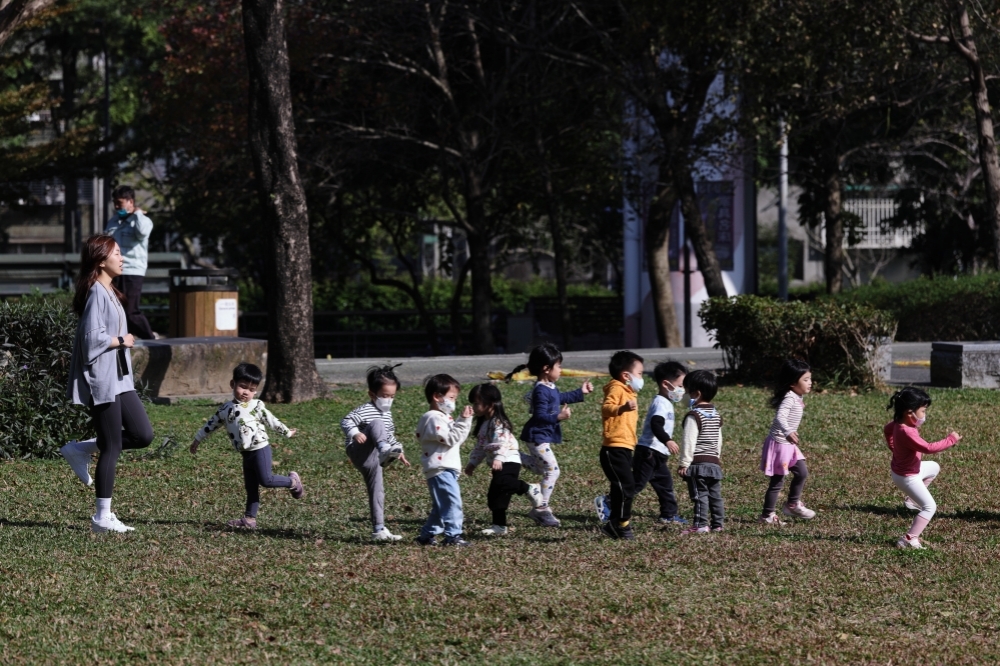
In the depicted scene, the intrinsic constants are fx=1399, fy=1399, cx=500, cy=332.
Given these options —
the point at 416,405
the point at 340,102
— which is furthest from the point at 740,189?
the point at 416,405

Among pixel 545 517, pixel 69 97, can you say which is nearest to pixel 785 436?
pixel 545 517

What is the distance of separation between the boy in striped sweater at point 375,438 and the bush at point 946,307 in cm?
1349

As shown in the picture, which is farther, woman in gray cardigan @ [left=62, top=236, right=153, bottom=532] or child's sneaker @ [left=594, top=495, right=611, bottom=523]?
child's sneaker @ [left=594, top=495, right=611, bottom=523]

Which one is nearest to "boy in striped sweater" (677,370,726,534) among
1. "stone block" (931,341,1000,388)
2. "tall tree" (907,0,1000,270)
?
"stone block" (931,341,1000,388)

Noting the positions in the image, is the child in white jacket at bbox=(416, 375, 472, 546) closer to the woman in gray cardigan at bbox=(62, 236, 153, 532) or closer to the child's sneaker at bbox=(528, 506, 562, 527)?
the child's sneaker at bbox=(528, 506, 562, 527)

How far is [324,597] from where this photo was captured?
664 centimetres

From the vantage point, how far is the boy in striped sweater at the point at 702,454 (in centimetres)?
833

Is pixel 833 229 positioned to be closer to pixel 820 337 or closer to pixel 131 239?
pixel 820 337

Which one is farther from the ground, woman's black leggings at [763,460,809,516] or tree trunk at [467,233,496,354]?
tree trunk at [467,233,496,354]

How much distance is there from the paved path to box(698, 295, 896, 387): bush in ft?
4.75

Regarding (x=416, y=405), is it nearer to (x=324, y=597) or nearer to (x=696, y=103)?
(x=324, y=597)

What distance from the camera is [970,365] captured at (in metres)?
16.2

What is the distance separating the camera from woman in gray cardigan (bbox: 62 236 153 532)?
324 inches

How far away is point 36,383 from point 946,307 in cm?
1420
